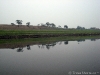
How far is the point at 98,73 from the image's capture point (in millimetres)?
8305

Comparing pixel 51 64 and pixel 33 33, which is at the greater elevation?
pixel 33 33

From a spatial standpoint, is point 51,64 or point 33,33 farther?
point 33,33

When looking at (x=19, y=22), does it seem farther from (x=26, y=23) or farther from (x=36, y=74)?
(x=36, y=74)

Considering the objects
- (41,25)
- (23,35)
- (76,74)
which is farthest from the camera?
(41,25)

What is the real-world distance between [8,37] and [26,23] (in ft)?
149

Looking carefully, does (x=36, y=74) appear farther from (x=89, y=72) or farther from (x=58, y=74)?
(x=89, y=72)

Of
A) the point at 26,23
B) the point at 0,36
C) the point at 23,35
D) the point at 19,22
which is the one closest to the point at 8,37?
the point at 0,36

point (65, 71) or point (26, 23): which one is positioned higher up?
point (26, 23)

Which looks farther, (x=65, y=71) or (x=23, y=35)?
(x=23, y=35)

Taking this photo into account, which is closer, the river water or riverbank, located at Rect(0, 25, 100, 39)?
the river water

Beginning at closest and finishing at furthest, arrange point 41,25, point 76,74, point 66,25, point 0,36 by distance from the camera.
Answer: point 76,74 → point 0,36 → point 41,25 → point 66,25

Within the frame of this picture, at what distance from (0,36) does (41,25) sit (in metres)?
56.2

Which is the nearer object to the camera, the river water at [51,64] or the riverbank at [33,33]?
the river water at [51,64]

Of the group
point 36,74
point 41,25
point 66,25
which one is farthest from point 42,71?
point 66,25
